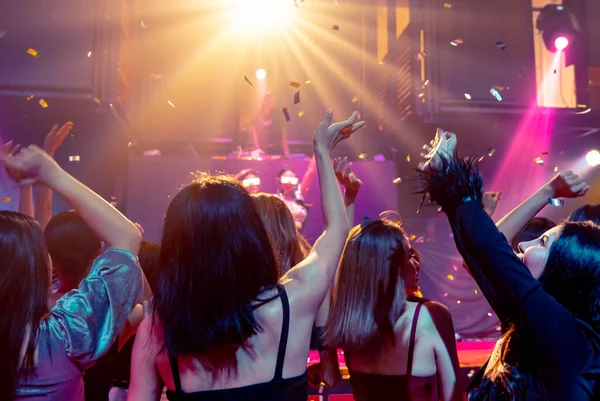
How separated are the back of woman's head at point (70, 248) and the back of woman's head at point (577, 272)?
5.45ft

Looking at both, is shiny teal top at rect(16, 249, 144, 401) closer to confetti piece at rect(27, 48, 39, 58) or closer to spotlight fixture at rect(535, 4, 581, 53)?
confetti piece at rect(27, 48, 39, 58)

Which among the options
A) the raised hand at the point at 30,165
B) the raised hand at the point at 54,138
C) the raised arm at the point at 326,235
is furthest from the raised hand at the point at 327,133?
the raised hand at the point at 54,138

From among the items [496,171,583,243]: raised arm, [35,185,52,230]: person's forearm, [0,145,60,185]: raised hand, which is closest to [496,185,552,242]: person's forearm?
[496,171,583,243]: raised arm

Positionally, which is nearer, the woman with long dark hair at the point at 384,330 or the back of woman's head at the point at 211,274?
the back of woman's head at the point at 211,274

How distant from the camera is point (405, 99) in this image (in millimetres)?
6590

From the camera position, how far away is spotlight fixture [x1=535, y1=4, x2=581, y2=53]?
266 inches

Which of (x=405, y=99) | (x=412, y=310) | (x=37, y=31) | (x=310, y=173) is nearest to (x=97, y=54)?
(x=37, y=31)

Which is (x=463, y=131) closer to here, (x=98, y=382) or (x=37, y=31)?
(x=37, y=31)

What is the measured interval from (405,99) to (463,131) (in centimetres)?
84

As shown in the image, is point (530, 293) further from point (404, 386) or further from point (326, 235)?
point (404, 386)

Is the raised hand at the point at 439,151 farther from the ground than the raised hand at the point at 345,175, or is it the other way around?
the raised hand at the point at 439,151

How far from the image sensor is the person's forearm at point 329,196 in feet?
4.73

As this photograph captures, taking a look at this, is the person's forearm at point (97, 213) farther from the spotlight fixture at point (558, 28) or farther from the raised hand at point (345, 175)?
the spotlight fixture at point (558, 28)

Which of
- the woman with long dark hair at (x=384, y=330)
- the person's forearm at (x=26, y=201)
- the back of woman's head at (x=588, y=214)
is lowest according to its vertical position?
the woman with long dark hair at (x=384, y=330)
